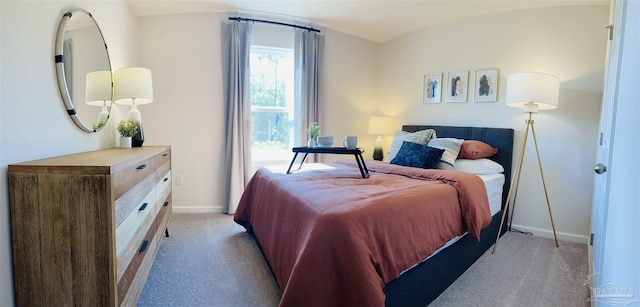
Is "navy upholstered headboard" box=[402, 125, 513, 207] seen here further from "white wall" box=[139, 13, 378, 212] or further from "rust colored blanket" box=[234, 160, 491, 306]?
"white wall" box=[139, 13, 378, 212]

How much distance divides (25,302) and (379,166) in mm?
2448

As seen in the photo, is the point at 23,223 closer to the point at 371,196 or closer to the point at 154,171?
the point at 154,171

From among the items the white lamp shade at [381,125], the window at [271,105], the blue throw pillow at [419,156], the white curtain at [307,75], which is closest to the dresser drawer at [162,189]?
the window at [271,105]

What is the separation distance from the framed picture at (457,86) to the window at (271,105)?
1.96m

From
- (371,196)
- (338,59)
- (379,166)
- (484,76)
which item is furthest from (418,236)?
(338,59)

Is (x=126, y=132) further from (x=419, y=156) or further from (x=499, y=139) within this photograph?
(x=499, y=139)

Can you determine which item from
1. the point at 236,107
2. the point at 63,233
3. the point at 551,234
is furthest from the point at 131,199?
the point at 551,234

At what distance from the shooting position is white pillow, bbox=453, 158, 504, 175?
115 inches

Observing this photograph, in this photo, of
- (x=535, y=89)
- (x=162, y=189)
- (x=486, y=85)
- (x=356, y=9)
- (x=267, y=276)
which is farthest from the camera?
(x=356, y=9)

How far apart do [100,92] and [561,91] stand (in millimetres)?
3992

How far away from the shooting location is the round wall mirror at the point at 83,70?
1.71 meters

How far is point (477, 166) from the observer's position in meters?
2.94

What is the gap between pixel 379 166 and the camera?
113 inches

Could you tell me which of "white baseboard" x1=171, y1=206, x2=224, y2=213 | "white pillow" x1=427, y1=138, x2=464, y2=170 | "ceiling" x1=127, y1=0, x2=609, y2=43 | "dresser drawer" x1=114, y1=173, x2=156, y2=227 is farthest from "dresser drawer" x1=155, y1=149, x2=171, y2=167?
"white pillow" x1=427, y1=138, x2=464, y2=170
